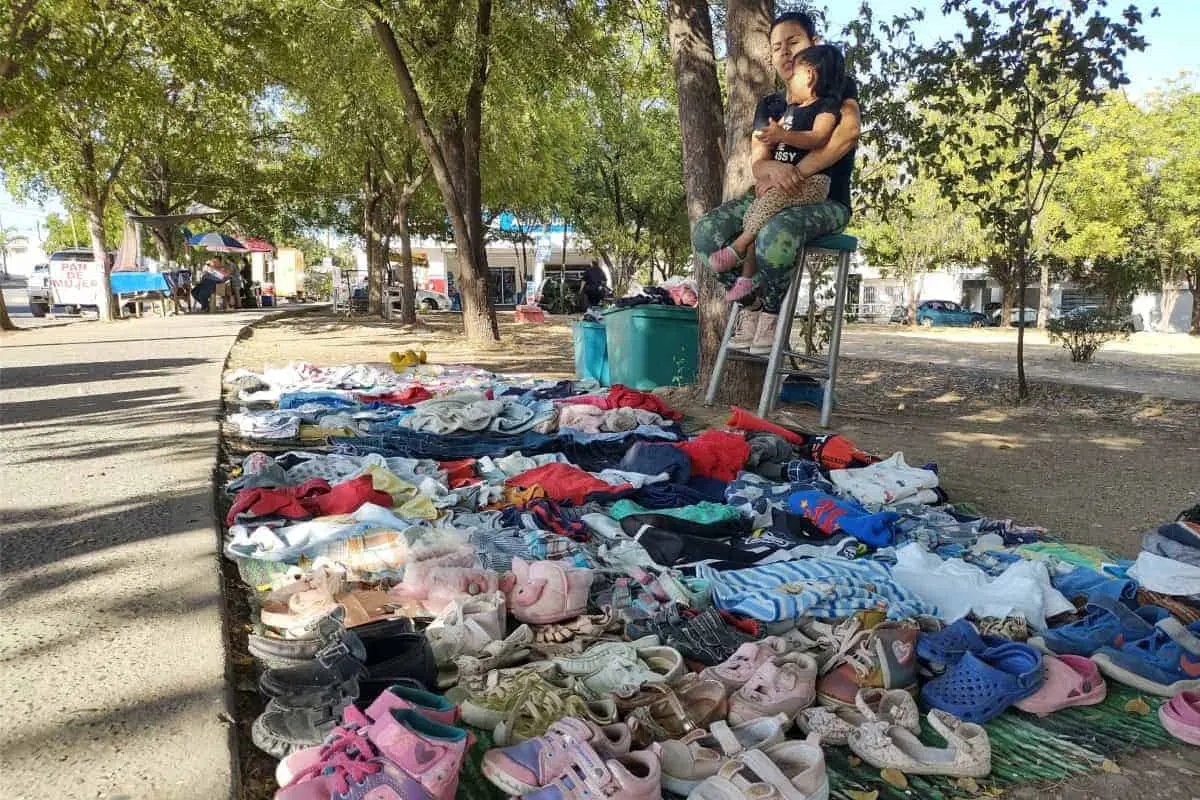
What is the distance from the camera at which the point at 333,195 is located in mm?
30812

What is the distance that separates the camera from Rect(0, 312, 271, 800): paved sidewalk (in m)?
1.61

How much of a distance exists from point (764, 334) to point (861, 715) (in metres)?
3.58

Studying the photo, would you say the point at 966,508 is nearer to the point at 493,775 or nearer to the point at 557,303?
the point at 493,775

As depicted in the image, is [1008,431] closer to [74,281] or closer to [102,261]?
[102,261]

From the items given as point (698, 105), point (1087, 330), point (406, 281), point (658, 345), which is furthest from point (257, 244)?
point (698, 105)

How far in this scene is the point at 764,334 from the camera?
17.8 feet

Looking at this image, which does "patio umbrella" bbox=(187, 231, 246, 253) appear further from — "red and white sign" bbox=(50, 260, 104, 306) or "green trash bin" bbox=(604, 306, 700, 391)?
"green trash bin" bbox=(604, 306, 700, 391)

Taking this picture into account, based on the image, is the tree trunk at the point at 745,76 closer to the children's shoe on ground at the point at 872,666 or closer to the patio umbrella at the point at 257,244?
the children's shoe on ground at the point at 872,666

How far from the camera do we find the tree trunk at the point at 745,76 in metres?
5.88

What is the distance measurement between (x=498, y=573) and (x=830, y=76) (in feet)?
11.5

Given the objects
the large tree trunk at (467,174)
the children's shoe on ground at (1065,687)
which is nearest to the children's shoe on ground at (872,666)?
the children's shoe on ground at (1065,687)

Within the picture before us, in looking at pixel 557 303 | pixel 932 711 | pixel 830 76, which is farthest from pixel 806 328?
pixel 557 303

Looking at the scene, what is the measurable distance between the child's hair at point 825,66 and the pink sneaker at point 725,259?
3.47 feet

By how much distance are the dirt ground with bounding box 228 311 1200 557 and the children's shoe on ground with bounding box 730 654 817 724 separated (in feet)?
7.84
